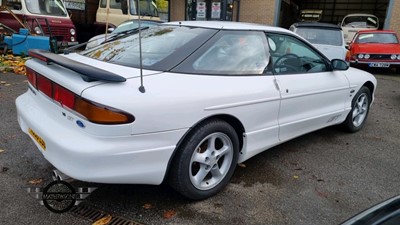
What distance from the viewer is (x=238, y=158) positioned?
3.12 m

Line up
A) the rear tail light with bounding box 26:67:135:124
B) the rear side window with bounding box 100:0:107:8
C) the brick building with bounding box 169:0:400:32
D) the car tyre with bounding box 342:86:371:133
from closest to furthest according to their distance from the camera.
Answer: the rear tail light with bounding box 26:67:135:124 < the car tyre with bounding box 342:86:371:133 < the rear side window with bounding box 100:0:107:8 < the brick building with bounding box 169:0:400:32

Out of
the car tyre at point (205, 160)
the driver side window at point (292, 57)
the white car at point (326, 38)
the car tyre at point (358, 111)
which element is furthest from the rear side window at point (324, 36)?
the car tyre at point (205, 160)

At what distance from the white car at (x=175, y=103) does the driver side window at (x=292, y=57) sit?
0.05 feet

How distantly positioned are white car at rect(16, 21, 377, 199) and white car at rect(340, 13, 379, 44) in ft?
43.6

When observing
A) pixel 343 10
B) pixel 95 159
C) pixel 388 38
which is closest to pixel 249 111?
pixel 95 159

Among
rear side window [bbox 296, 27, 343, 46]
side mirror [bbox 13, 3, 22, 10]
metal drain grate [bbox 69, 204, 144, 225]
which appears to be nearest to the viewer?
metal drain grate [bbox 69, 204, 144, 225]

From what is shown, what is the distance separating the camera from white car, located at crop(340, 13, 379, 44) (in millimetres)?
15664

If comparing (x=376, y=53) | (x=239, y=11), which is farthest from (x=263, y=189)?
(x=239, y=11)

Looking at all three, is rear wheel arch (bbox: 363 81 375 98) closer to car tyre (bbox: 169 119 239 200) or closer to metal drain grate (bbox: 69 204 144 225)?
car tyre (bbox: 169 119 239 200)

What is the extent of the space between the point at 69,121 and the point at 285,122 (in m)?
2.07

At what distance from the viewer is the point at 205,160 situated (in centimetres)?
281

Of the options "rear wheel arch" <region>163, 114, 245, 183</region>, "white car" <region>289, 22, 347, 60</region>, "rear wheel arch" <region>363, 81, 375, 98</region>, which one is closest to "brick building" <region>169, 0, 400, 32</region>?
"white car" <region>289, 22, 347, 60</region>

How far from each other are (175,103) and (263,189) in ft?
4.16

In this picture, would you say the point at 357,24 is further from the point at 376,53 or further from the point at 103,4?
the point at 103,4
